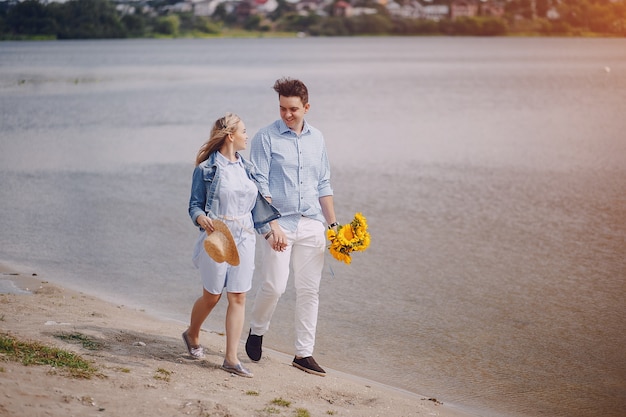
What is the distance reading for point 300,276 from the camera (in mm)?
6582

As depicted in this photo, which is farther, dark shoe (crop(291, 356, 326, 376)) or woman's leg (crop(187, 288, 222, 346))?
dark shoe (crop(291, 356, 326, 376))

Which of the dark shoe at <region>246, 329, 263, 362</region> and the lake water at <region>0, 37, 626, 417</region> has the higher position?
the dark shoe at <region>246, 329, 263, 362</region>

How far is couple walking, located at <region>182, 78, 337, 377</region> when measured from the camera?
6.19 meters

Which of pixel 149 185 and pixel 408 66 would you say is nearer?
pixel 149 185

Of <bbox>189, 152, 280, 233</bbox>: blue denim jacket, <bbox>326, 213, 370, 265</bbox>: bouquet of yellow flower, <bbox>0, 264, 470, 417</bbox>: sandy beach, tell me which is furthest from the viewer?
<bbox>326, 213, 370, 265</bbox>: bouquet of yellow flower

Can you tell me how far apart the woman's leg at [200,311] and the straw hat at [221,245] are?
39 cm

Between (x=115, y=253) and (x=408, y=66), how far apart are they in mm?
57066

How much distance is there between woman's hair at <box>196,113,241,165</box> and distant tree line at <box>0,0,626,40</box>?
2897 inches

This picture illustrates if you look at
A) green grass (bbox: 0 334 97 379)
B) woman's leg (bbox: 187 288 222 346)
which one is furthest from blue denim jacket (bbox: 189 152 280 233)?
green grass (bbox: 0 334 97 379)

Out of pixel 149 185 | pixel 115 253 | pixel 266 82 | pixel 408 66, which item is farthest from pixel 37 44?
pixel 115 253

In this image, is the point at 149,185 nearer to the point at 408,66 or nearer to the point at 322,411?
the point at 322,411

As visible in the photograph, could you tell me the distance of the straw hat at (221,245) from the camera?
5.98m

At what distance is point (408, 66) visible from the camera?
219ft

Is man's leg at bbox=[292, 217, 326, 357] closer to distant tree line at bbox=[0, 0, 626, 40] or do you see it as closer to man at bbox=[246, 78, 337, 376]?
man at bbox=[246, 78, 337, 376]
